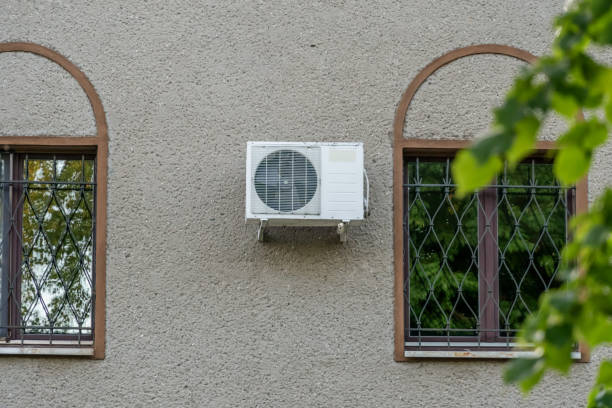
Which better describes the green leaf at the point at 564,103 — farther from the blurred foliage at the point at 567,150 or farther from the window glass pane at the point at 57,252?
the window glass pane at the point at 57,252

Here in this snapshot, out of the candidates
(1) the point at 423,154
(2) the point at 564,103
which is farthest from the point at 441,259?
(2) the point at 564,103

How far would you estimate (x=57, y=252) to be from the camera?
18.6ft

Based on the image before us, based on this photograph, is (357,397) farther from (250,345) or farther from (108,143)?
(108,143)

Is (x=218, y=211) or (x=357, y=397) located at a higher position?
(x=218, y=211)

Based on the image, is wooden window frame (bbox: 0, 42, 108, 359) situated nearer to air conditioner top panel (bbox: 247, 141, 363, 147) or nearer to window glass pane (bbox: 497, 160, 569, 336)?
air conditioner top panel (bbox: 247, 141, 363, 147)

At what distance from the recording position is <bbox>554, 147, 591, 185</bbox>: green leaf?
1.90 meters

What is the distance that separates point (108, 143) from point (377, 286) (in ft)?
6.38

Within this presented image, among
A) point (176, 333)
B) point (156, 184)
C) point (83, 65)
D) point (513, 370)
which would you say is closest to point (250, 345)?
point (176, 333)

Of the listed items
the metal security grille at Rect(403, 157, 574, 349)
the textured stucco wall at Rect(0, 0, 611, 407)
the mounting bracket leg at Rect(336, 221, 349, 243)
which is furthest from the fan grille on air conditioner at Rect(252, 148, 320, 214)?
the metal security grille at Rect(403, 157, 574, 349)

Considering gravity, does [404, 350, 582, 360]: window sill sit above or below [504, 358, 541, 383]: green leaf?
below

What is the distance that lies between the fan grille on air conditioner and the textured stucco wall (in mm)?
487

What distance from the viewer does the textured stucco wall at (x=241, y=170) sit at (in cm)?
541

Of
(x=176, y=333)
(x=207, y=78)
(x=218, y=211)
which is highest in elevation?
(x=207, y=78)

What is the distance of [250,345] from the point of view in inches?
214
